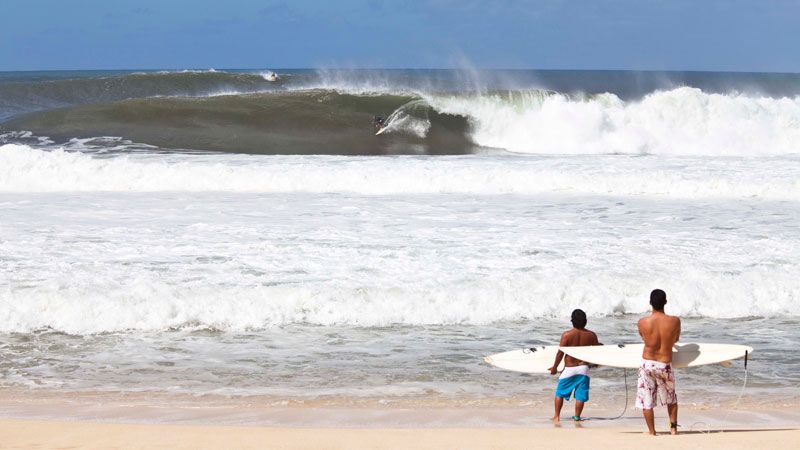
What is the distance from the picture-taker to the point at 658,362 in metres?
5.63

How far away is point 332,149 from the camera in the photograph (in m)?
24.0

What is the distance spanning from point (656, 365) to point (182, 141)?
19316 millimetres

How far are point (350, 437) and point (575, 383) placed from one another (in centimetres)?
155

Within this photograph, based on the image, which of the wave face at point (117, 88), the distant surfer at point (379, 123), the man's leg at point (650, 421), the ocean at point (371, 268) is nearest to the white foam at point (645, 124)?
the distant surfer at point (379, 123)

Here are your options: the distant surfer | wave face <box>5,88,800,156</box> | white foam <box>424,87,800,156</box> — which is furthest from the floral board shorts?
the distant surfer

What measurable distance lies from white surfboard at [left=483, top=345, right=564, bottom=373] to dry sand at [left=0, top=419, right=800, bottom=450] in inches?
24.6

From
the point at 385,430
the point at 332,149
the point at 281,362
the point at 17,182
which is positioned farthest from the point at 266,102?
the point at 385,430

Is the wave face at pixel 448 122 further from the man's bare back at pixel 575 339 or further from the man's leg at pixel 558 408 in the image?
the man's leg at pixel 558 408

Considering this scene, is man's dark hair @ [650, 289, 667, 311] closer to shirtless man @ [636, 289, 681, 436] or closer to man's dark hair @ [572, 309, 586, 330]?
shirtless man @ [636, 289, 681, 436]

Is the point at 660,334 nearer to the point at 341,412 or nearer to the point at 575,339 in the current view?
the point at 575,339

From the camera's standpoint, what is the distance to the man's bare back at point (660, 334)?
5.61m

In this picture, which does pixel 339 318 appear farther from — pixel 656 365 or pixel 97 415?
pixel 656 365

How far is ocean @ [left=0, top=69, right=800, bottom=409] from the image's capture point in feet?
23.1

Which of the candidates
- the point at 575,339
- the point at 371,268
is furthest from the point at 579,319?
the point at 371,268
